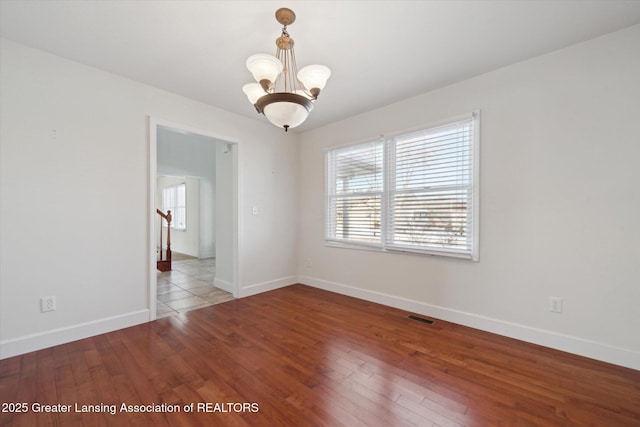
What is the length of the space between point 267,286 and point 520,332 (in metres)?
3.20

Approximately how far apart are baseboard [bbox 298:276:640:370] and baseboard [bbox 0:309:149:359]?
9.02 feet

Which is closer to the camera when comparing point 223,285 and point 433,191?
point 433,191

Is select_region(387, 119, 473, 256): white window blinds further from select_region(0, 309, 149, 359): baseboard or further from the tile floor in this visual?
select_region(0, 309, 149, 359): baseboard

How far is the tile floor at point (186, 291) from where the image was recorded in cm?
341

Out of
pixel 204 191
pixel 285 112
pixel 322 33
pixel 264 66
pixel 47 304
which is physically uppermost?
pixel 322 33

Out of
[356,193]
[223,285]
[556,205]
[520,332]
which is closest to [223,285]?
[223,285]

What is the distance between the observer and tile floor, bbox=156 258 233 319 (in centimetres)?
341

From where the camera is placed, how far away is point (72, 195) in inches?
97.7

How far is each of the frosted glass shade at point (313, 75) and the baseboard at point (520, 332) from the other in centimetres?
267

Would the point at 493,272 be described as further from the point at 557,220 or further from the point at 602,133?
the point at 602,133

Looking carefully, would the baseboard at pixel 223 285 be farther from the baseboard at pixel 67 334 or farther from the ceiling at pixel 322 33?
the ceiling at pixel 322 33

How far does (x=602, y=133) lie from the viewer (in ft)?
7.04

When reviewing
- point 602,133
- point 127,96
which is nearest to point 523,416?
point 602,133

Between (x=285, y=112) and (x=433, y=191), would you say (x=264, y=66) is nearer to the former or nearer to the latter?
(x=285, y=112)
